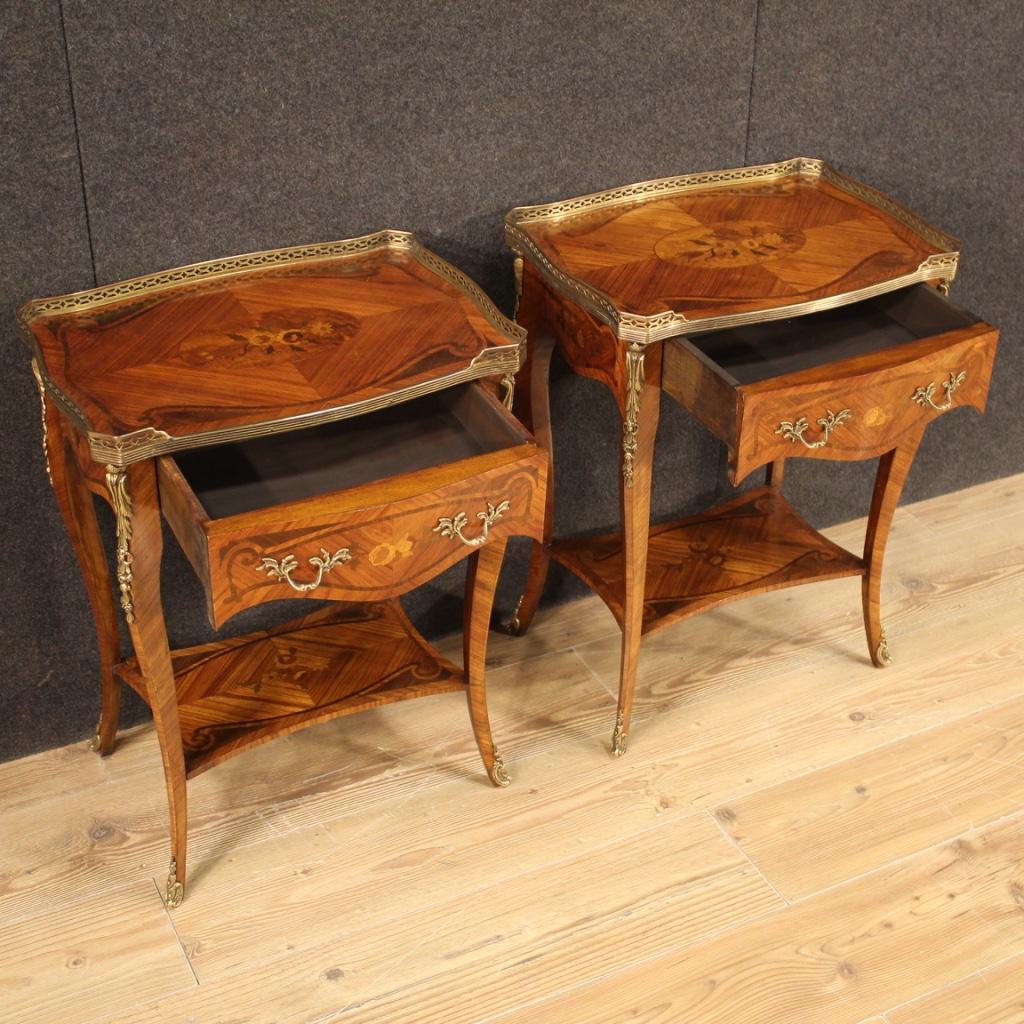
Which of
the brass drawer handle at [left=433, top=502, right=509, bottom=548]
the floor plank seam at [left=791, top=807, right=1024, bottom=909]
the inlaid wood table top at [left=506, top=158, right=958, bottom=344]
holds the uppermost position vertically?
the inlaid wood table top at [left=506, top=158, right=958, bottom=344]

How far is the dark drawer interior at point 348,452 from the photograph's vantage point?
141cm

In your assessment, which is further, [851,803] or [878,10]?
[878,10]

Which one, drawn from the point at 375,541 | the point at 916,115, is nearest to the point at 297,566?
the point at 375,541

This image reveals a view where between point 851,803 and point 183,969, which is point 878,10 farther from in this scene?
point 183,969

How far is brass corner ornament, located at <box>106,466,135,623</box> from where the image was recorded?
129 centimetres

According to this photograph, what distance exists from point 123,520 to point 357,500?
0.23 m

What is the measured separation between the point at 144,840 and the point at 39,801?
0.16 metres

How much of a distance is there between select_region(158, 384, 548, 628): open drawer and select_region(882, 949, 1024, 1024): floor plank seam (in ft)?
2.10

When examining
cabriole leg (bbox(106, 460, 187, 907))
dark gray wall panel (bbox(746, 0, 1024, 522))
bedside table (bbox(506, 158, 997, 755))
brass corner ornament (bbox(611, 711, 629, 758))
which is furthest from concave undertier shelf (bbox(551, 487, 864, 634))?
cabriole leg (bbox(106, 460, 187, 907))

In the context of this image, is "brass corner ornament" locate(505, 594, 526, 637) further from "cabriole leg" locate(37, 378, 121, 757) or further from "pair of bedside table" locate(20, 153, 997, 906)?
"cabriole leg" locate(37, 378, 121, 757)

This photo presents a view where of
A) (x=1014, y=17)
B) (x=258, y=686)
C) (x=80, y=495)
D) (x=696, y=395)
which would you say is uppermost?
(x=1014, y=17)

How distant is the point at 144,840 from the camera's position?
5.39 feet

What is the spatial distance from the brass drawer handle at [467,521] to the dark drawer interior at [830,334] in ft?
1.21

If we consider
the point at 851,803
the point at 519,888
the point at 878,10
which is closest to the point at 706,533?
the point at 851,803
